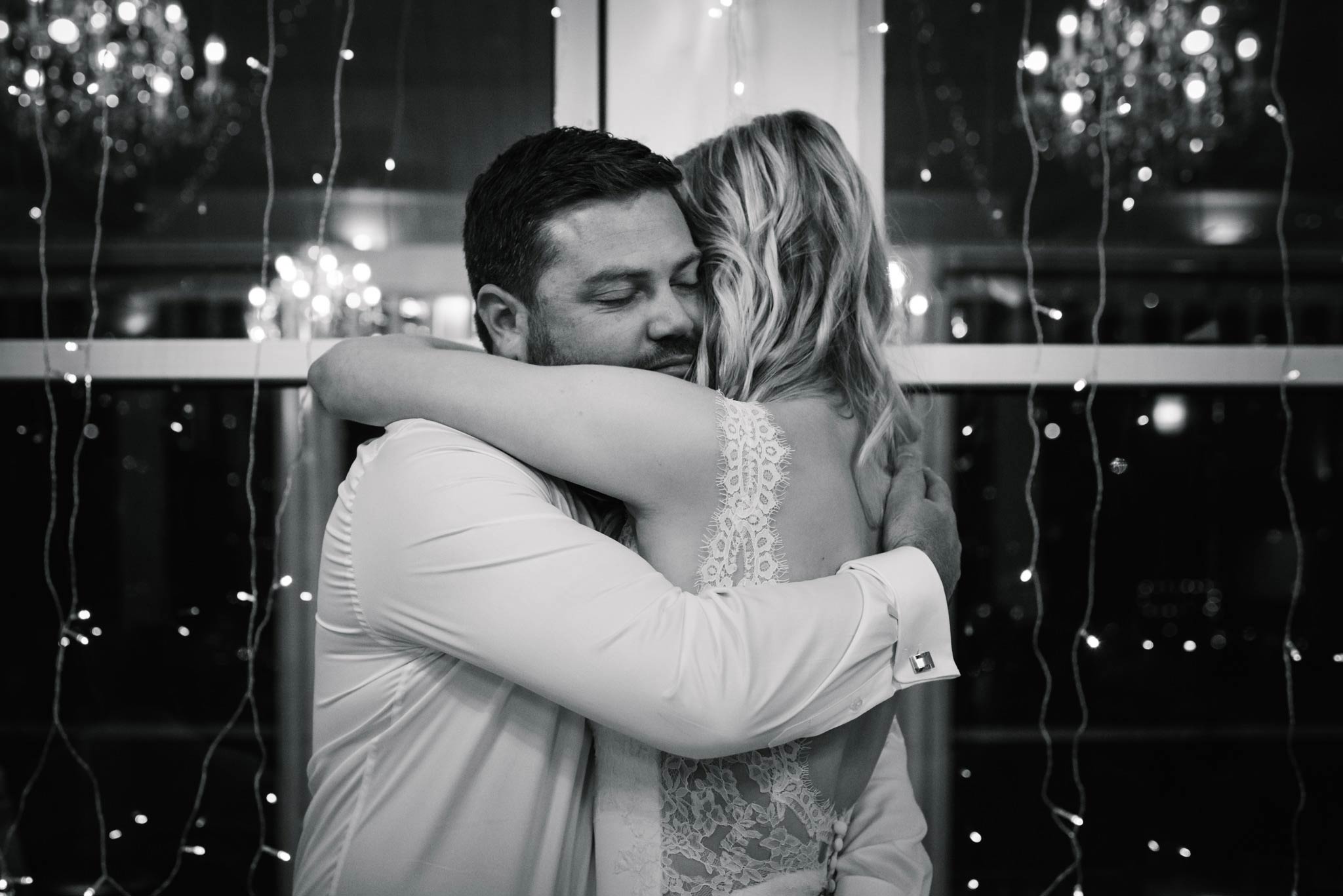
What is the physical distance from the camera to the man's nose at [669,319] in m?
1.09

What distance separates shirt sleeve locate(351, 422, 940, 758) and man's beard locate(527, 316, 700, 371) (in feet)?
0.62

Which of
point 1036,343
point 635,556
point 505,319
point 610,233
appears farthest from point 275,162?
point 1036,343

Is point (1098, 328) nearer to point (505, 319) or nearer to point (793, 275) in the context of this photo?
point (793, 275)

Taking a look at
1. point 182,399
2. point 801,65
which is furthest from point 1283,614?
point 182,399

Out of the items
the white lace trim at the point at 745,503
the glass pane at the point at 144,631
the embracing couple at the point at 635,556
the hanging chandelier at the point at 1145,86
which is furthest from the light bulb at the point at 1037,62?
the glass pane at the point at 144,631

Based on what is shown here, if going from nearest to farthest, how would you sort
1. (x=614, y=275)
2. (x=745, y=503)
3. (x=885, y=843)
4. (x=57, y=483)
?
(x=745, y=503) < (x=614, y=275) < (x=885, y=843) < (x=57, y=483)

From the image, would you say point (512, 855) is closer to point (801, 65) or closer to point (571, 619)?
point (571, 619)

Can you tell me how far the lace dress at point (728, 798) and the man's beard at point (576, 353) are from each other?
0.15 meters

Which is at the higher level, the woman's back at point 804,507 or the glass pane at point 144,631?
the woman's back at point 804,507

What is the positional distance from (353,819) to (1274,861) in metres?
2.09

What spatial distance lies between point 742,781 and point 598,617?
1.05ft

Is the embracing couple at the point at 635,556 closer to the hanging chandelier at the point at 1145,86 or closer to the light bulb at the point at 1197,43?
the hanging chandelier at the point at 1145,86

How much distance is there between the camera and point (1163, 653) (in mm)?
2016

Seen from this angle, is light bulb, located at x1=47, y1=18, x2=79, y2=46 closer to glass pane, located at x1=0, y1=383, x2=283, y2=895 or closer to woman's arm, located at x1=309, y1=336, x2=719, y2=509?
glass pane, located at x1=0, y1=383, x2=283, y2=895
